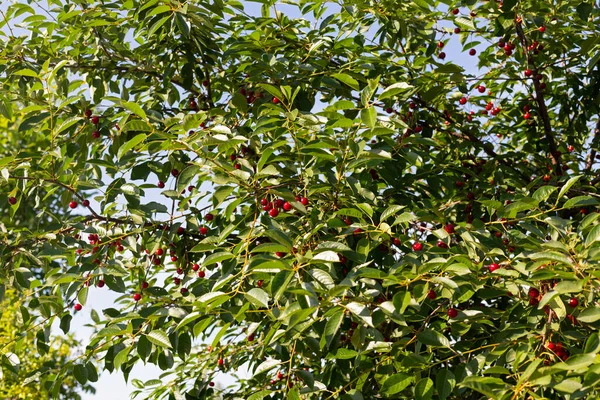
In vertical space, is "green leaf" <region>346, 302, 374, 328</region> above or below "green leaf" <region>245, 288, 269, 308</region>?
below

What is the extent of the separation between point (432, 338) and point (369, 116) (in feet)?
2.62

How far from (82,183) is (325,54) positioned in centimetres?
138

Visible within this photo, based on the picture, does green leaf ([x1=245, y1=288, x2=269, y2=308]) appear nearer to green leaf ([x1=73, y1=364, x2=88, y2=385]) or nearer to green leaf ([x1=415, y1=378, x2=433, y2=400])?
green leaf ([x1=415, y1=378, x2=433, y2=400])

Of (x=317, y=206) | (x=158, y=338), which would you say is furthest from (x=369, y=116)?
(x=158, y=338)

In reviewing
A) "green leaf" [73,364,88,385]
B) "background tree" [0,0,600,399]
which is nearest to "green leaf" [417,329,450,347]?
"background tree" [0,0,600,399]

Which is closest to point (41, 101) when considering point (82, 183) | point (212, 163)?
point (82, 183)

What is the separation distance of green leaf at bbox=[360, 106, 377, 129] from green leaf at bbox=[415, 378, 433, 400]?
2.89 feet

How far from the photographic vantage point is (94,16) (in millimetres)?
3398

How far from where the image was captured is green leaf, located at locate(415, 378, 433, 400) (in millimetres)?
2211

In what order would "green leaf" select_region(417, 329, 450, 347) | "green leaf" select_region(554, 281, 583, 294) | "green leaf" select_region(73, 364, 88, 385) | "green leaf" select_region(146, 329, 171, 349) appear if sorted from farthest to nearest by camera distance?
"green leaf" select_region(73, 364, 88, 385)
"green leaf" select_region(146, 329, 171, 349)
"green leaf" select_region(417, 329, 450, 347)
"green leaf" select_region(554, 281, 583, 294)

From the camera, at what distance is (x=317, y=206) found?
270cm

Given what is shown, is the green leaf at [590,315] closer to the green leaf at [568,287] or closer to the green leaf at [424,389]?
the green leaf at [568,287]

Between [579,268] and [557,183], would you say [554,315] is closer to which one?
[579,268]

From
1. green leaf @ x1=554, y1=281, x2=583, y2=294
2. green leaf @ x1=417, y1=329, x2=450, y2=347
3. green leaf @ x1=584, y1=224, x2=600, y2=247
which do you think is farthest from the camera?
green leaf @ x1=417, y1=329, x2=450, y2=347
